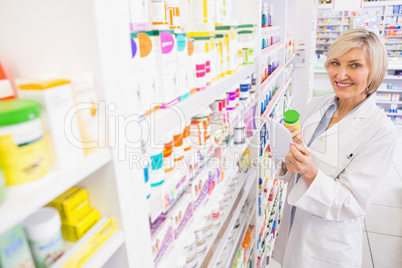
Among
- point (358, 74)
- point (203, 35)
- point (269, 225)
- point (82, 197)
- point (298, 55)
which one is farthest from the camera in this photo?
point (298, 55)

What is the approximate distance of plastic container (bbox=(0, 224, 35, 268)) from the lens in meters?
0.48

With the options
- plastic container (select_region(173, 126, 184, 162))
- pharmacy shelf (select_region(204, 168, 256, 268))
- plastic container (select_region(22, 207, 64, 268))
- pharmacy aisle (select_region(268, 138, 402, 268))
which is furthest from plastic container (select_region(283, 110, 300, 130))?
pharmacy aisle (select_region(268, 138, 402, 268))

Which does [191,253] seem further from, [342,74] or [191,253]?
[342,74]

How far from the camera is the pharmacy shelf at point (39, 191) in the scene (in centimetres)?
43

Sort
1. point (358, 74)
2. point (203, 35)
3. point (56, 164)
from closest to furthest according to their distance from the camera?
point (56, 164) < point (203, 35) < point (358, 74)

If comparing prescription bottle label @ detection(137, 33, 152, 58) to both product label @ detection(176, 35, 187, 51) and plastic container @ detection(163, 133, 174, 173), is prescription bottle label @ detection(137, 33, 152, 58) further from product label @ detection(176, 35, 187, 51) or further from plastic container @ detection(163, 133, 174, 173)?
plastic container @ detection(163, 133, 174, 173)

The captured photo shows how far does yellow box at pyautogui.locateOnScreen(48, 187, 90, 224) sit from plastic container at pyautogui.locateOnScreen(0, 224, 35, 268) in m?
0.11

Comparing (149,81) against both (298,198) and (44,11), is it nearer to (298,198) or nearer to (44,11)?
(44,11)

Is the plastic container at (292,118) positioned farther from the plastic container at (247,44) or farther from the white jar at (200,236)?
the white jar at (200,236)

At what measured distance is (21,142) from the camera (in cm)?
46

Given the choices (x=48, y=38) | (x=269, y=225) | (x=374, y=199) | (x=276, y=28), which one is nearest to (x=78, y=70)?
(x=48, y=38)

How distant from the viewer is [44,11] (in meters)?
0.57

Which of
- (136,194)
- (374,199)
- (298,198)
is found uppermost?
(136,194)

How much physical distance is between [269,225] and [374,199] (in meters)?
1.85
